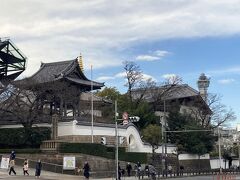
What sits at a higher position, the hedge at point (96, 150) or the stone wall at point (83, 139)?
the stone wall at point (83, 139)

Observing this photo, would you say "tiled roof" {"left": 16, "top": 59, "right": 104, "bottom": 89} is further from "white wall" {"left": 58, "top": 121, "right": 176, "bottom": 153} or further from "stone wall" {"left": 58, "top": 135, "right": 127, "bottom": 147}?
"stone wall" {"left": 58, "top": 135, "right": 127, "bottom": 147}

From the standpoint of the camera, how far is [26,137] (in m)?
52.2

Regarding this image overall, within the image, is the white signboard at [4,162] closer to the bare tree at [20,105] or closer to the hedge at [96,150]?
the hedge at [96,150]

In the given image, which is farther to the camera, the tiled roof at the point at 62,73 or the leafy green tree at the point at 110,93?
the leafy green tree at the point at 110,93

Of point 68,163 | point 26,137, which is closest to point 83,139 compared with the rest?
point 26,137

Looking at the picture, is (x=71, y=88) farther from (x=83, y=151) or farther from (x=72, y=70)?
(x=83, y=151)

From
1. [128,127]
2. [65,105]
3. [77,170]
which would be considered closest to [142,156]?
[128,127]

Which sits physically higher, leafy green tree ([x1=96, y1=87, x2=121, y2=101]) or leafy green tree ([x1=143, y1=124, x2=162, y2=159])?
leafy green tree ([x1=96, y1=87, x2=121, y2=101])

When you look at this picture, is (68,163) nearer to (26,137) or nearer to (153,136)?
(26,137)

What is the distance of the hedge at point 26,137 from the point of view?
52.2 metres

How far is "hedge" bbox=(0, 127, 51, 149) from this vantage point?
171 feet

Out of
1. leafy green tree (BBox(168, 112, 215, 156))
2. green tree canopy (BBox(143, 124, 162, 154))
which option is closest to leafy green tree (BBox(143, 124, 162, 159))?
green tree canopy (BBox(143, 124, 162, 154))

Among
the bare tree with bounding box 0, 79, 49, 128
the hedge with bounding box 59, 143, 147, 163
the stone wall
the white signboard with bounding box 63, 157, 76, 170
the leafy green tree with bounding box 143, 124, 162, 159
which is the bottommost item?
the white signboard with bounding box 63, 157, 76, 170

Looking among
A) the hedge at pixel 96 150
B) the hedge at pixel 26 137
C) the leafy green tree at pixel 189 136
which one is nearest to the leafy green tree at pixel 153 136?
the leafy green tree at pixel 189 136
